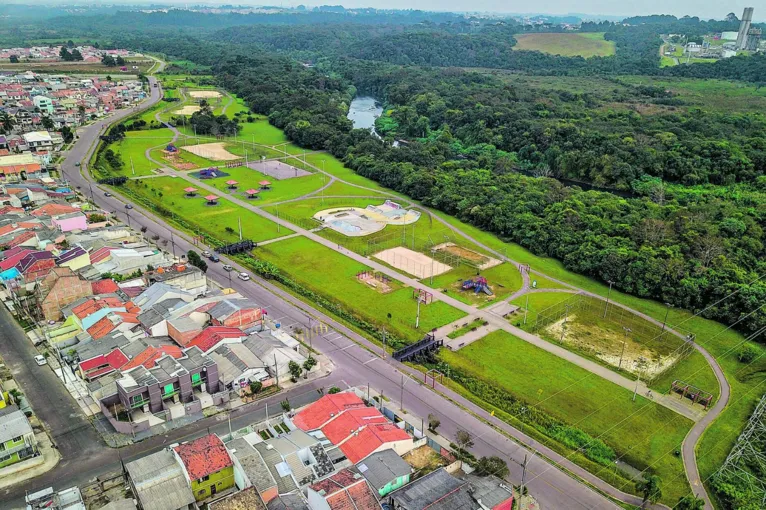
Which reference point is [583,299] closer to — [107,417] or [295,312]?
[295,312]

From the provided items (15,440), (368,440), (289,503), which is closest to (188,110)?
(15,440)

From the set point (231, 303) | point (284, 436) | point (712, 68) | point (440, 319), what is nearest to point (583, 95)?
point (712, 68)

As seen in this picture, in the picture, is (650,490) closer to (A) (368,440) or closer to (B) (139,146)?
(A) (368,440)

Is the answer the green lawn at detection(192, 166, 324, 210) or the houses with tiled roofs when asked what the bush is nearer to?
the houses with tiled roofs

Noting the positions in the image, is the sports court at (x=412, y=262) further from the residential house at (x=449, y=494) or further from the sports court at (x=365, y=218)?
the residential house at (x=449, y=494)

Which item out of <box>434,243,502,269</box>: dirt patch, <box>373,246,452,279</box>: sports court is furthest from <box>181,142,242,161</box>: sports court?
<box>434,243,502,269</box>: dirt patch

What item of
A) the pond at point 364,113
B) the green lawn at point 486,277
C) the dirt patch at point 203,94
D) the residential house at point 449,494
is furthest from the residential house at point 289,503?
the dirt patch at point 203,94

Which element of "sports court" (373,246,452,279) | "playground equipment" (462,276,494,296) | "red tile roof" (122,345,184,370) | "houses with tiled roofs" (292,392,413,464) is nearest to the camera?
"houses with tiled roofs" (292,392,413,464)
